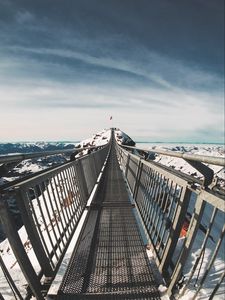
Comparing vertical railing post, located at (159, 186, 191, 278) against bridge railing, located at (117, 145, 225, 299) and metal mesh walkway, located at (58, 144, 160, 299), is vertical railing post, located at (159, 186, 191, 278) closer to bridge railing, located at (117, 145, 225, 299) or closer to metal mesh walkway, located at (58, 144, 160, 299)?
bridge railing, located at (117, 145, 225, 299)

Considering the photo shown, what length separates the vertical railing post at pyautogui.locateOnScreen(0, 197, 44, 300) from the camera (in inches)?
110

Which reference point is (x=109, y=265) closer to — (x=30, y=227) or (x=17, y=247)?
(x=30, y=227)

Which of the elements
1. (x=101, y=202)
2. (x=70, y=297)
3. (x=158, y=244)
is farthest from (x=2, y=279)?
(x=101, y=202)

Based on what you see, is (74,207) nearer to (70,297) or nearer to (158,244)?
(158,244)

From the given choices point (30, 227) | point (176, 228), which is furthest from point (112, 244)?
point (30, 227)

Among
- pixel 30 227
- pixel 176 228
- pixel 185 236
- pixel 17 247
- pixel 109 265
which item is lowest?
pixel 109 265

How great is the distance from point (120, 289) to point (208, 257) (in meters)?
2.09

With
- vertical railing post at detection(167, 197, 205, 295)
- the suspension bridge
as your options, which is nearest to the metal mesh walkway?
the suspension bridge

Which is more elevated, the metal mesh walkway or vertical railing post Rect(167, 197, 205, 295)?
vertical railing post Rect(167, 197, 205, 295)

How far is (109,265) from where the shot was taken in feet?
14.6

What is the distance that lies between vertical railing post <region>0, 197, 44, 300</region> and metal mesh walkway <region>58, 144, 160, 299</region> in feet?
1.47

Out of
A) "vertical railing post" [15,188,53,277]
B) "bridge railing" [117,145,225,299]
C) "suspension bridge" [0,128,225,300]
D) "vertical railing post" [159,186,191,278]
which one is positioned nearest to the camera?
"bridge railing" [117,145,225,299]

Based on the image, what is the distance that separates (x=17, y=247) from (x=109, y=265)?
1.92 metres

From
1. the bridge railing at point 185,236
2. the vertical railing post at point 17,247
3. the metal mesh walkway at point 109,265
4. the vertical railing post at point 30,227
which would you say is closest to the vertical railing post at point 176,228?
the bridge railing at point 185,236
